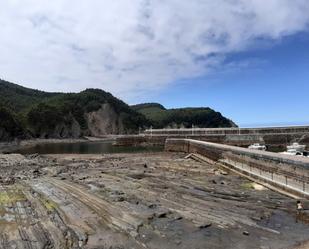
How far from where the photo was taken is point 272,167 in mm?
24172

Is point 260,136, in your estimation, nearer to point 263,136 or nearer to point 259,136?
point 259,136

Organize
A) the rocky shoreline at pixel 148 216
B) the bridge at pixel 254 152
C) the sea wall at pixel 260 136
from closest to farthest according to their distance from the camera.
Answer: the rocky shoreline at pixel 148 216
the bridge at pixel 254 152
the sea wall at pixel 260 136

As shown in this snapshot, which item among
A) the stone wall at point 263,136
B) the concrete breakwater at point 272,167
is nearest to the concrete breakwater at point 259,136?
the stone wall at point 263,136

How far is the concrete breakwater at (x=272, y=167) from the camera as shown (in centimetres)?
2020

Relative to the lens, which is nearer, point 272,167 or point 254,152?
point 272,167

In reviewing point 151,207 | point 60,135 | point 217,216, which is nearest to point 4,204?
point 151,207

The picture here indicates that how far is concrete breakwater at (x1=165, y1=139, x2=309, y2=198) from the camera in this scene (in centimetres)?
2020


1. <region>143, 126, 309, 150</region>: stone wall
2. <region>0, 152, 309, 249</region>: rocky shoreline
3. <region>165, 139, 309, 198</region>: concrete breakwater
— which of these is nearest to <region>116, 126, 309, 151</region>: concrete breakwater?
<region>143, 126, 309, 150</region>: stone wall

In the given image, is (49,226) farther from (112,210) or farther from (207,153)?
(207,153)

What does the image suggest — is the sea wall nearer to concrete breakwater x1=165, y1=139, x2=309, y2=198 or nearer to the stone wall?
the stone wall

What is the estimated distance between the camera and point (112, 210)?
17109 millimetres

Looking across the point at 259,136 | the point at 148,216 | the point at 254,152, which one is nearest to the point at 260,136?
the point at 259,136

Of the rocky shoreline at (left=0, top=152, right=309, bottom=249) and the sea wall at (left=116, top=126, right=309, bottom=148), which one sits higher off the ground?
the sea wall at (left=116, top=126, right=309, bottom=148)

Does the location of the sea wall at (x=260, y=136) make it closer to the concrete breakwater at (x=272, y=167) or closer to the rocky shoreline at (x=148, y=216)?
the concrete breakwater at (x=272, y=167)
